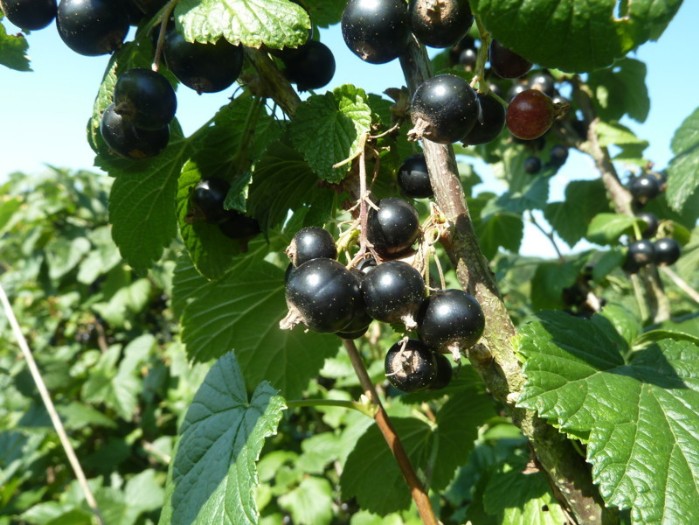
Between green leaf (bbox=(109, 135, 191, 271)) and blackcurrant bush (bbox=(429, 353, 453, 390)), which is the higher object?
green leaf (bbox=(109, 135, 191, 271))

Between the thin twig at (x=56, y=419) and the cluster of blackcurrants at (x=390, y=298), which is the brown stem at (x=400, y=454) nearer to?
the cluster of blackcurrants at (x=390, y=298)

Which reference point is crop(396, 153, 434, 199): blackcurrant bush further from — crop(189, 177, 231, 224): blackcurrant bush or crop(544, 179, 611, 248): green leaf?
crop(544, 179, 611, 248): green leaf

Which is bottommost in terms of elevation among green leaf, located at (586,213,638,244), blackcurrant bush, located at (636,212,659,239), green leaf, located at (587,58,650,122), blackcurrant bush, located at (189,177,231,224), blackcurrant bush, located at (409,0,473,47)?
blackcurrant bush, located at (189,177,231,224)

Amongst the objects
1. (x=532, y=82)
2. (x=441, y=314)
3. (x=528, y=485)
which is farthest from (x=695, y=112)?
(x=441, y=314)

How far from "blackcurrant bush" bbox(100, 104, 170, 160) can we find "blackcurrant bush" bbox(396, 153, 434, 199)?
0.36 metres

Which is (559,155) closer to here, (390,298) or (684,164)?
(684,164)

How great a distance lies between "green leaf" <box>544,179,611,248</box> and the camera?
277cm

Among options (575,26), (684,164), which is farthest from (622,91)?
(575,26)

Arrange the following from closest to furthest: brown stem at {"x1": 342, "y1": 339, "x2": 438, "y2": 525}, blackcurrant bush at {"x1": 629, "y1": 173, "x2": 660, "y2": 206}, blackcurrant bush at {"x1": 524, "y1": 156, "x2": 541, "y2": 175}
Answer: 1. brown stem at {"x1": 342, "y1": 339, "x2": 438, "y2": 525}
2. blackcurrant bush at {"x1": 629, "y1": 173, "x2": 660, "y2": 206}
3. blackcurrant bush at {"x1": 524, "y1": 156, "x2": 541, "y2": 175}

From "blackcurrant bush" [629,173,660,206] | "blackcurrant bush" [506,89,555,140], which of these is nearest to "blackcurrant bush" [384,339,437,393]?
"blackcurrant bush" [506,89,555,140]

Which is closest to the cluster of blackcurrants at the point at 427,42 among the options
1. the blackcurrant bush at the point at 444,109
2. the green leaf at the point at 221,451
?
the blackcurrant bush at the point at 444,109

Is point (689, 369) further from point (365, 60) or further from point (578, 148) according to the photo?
point (578, 148)

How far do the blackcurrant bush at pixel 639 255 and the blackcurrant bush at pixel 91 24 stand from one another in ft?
6.94

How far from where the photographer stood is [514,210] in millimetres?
2430
